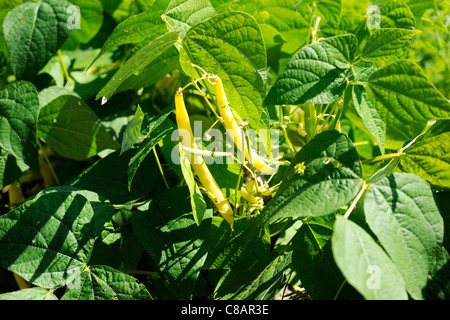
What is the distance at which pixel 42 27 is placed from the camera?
2.90 ft

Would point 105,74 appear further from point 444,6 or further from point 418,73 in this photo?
point 444,6

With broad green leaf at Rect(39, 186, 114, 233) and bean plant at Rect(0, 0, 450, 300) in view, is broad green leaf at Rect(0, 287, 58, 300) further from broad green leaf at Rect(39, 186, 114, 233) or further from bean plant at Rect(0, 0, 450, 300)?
broad green leaf at Rect(39, 186, 114, 233)

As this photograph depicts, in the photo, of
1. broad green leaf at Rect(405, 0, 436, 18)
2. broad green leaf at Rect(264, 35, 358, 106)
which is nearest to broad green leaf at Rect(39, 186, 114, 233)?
broad green leaf at Rect(264, 35, 358, 106)

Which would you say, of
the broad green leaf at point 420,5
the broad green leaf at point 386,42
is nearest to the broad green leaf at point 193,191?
the broad green leaf at point 386,42

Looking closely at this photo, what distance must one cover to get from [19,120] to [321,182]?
0.64m

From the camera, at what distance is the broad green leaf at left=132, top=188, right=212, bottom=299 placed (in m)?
0.63

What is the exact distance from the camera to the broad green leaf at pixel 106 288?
62 centimetres

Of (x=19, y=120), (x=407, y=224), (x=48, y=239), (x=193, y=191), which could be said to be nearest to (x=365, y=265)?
(x=407, y=224)

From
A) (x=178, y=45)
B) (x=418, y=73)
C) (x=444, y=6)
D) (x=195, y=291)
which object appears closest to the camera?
(x=418, y=73)

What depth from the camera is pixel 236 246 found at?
27.1 inches

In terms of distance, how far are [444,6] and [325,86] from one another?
4.52ft

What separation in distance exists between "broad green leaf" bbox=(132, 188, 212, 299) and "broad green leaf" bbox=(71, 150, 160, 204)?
52 mm
